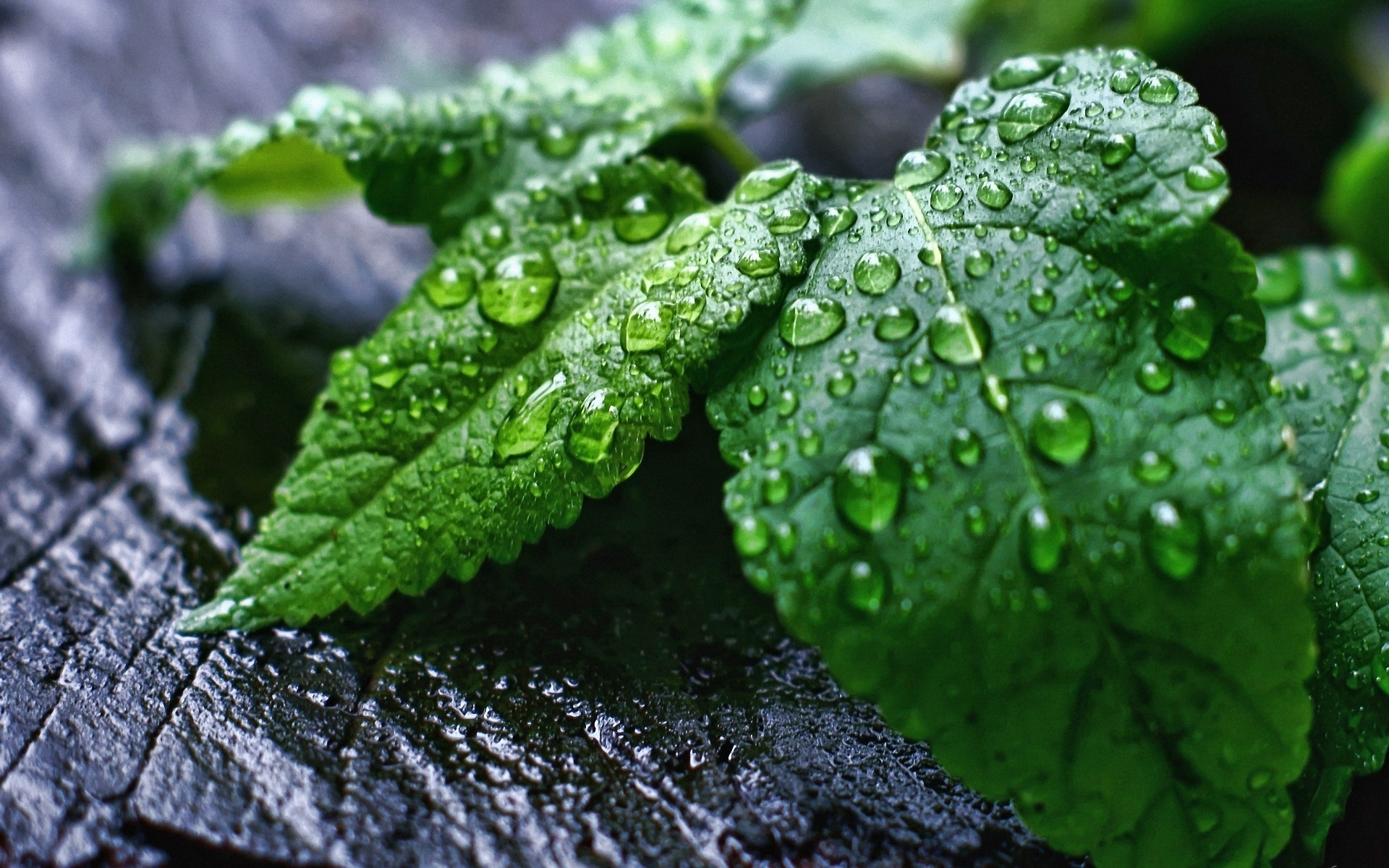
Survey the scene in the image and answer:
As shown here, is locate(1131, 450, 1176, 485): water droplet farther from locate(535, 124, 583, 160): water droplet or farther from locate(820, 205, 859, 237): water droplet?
locate(535, 124, 583, 160): water droplet

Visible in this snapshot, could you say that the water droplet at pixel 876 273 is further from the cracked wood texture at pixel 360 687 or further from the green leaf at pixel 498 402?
the cracked wood texture at pixel 360 687

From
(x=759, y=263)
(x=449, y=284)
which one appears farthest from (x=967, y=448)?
(x=449, y=284)

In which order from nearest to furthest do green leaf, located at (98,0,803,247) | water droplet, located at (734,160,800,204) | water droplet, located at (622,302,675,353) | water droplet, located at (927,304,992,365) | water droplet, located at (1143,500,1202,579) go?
water droplet, located at (1143,500,1202,579), water droplet, located at (927,304,992,365), water droplet, located at (622,302,675,353), water droplet, located at (734,160,800,204), green leaf, located at (98,0,803,247)

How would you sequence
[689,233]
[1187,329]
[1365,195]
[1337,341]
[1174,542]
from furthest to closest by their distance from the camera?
[1365,195], [1337,341], [689,233], [1187,329], [1174,542]

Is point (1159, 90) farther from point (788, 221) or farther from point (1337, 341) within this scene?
point (1337, 341)

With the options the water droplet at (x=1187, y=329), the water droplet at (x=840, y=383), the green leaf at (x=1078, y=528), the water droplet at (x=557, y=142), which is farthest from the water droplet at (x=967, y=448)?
the water droplet at (x=557, y=142)

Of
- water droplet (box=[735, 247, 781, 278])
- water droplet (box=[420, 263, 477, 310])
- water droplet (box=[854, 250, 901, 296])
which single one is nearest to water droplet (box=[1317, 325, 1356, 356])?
water droplet (box=[854, 250, 901, 296])
